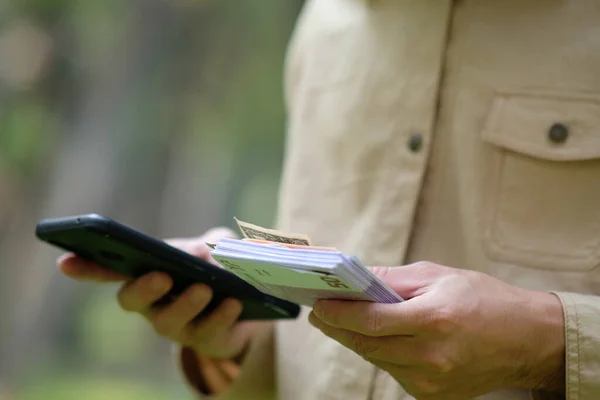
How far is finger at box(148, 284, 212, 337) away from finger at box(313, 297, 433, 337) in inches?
9.7

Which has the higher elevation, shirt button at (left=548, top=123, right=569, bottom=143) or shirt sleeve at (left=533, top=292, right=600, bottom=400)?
shirt button at (left=548, top=123, right=569, bottom=143)

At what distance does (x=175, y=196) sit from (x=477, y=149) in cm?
144

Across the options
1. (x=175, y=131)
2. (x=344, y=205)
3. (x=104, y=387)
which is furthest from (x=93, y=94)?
(x=344, y=205)

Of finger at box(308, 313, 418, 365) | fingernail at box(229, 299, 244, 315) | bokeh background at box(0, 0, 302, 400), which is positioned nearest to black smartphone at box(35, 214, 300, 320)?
fingernail at box(229, 299, 244, 315)

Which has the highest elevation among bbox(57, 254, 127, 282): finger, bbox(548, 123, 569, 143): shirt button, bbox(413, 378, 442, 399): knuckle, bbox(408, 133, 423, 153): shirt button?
bbox(548, 123, 569, 143): shirt button

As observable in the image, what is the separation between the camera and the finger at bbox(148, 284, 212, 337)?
0.73 meters

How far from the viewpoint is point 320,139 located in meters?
0.83

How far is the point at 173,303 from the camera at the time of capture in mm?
755

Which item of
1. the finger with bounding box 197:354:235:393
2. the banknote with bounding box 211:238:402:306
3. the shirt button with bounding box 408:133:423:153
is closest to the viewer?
the banknote with bounding box 211:238:402:306

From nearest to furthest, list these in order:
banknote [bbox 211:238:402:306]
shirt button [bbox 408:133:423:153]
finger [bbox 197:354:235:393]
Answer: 1. banknote [bbox 211:238:402:306]
2. shirt button [bbox 408:133:423:153]
3. finger [bbox 197:354:235:393]

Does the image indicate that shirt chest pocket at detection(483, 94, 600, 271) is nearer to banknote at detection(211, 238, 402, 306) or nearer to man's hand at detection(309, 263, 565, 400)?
man's hand at detection(309, 263, 565, 400)

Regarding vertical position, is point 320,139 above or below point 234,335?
above

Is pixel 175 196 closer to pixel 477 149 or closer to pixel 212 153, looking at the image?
pixel 212 153

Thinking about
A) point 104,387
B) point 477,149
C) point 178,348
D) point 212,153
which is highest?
point 477,149
